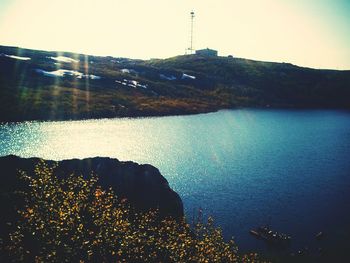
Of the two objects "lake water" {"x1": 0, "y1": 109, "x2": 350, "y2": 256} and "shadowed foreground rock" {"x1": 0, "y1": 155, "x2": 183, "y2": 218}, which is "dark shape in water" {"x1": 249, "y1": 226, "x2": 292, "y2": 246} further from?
"shadowed foreground rock" {"x1": 0, "y1": 155, "x2": 183, "y2": 218}

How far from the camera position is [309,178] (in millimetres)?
86812

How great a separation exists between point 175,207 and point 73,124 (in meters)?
115

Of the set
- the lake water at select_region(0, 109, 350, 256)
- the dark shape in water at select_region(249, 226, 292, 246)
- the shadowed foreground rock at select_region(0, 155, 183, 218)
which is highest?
the shadowed foreground rock at select_region(0, 155, 183, 218)

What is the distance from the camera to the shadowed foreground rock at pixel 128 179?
50406 millimetres

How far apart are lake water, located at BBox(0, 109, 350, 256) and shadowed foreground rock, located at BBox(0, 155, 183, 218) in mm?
12557

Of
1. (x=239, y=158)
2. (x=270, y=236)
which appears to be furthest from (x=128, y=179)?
(x=239, y=158)

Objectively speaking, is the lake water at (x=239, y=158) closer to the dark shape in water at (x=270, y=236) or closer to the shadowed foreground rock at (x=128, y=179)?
the dark shape in water at (x=270, y=236)

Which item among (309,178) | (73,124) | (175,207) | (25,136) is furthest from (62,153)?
(309,178)

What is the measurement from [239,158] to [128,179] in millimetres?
61141

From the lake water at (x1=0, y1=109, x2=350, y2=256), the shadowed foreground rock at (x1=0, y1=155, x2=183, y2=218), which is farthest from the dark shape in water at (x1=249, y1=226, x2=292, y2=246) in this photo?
the shadowed foreground rock at (x1=0, y1=155, x2=183, y2=218)

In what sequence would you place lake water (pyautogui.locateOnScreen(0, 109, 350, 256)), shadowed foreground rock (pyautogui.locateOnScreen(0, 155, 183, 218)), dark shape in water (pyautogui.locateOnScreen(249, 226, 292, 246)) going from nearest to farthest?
shadowed foreground rock (pyautogui.locateOnScreen(0, 155, 183, 218)) → dark shape in water (pyautogui.locateOnScreen(249, 226, 292, 246)) → lake water (pyautogui.locateOnScreen(0, 109, 350, 256))

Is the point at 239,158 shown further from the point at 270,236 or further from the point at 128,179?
the point at 128,179

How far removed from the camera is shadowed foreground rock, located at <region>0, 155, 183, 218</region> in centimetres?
5041

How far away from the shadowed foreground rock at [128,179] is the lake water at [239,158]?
1256cm
